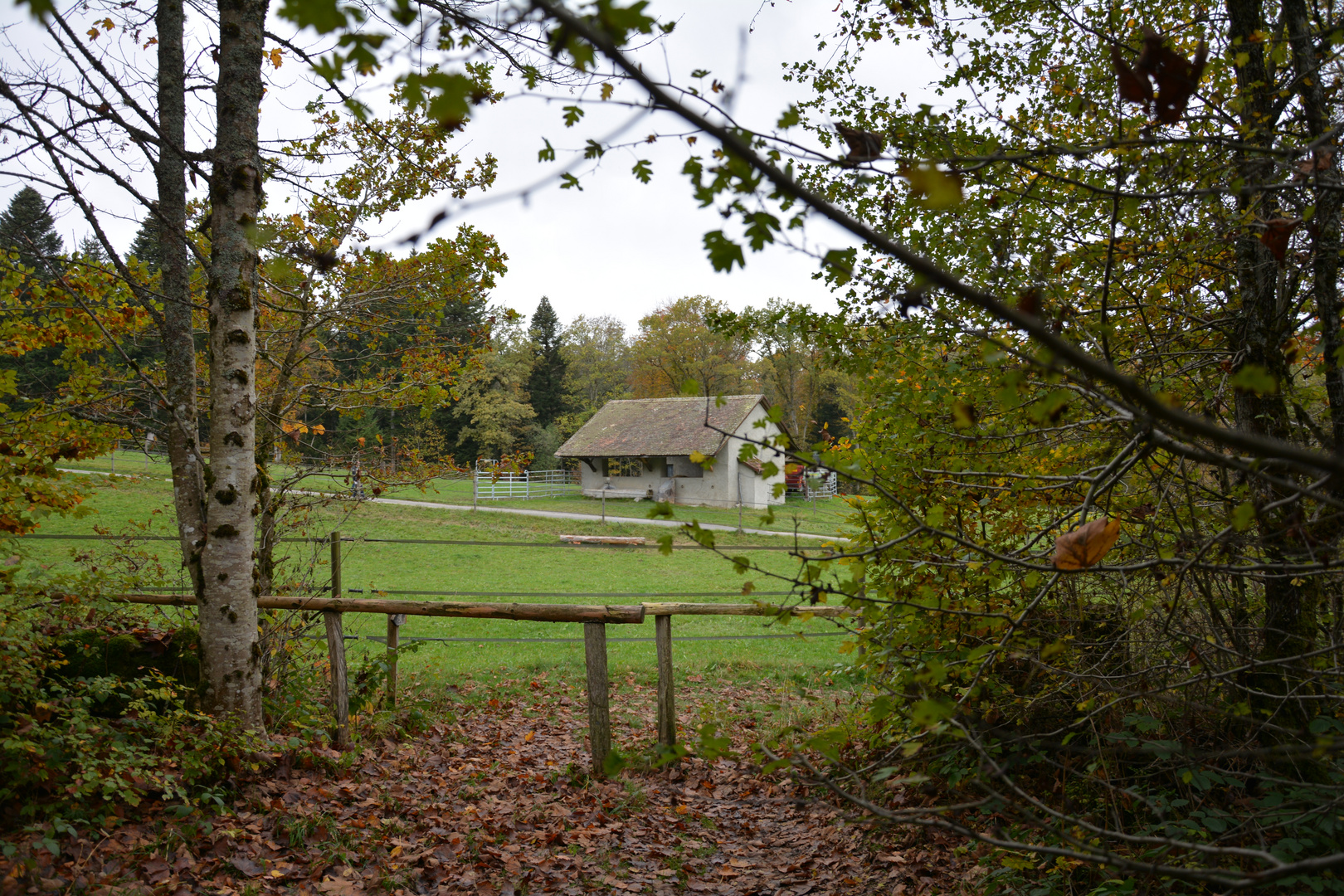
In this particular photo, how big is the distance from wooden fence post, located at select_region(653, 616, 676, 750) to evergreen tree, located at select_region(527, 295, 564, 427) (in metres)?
40.0

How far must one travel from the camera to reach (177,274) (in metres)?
5.12

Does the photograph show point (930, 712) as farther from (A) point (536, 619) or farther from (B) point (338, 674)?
(B) point (338, 674)

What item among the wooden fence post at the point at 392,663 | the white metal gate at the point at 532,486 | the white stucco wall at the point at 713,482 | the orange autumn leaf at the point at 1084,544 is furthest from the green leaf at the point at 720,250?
the white metal gate at the point at 532,486

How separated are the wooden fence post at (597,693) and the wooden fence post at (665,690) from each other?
54 centimetres

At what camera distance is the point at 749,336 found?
5148 mm

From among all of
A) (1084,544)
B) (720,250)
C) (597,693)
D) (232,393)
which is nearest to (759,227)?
(720,250)

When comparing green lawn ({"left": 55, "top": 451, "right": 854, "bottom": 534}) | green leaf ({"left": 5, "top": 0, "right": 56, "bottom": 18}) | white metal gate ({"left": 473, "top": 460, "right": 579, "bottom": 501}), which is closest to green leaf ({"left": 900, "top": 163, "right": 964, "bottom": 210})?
green leaf ({"left": 5, "top": 0, "right": 56, "bottom": 18})

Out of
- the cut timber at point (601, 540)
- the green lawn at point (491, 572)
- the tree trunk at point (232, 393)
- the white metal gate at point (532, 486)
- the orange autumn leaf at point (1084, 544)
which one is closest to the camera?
the orange autumn leaf at point (1084, 544)

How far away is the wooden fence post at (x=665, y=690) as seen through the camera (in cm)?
609

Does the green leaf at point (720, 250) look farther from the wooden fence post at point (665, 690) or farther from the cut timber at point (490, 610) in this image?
the wooden fence post at point (665, 690)

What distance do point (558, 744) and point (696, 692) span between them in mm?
2222

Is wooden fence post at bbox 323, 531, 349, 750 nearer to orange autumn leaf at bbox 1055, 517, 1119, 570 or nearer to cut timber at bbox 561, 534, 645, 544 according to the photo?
orange autumn leaf at bbox 1055, 517, 1119, 570

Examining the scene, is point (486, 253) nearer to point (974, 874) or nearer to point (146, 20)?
point (146, 20)

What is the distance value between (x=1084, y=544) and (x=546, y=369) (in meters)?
45.5
